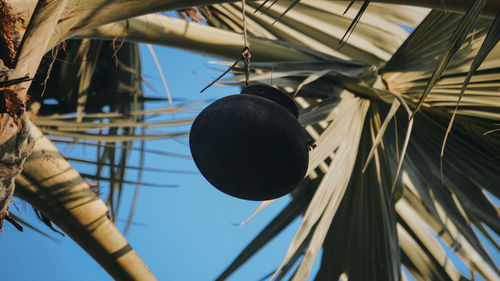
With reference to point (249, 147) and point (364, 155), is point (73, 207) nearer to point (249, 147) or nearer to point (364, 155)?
point (249, 147)

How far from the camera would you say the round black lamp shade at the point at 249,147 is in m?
0.88

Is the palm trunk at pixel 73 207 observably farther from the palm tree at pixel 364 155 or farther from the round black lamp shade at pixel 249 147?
the round black lamp shade at pixel 249 147

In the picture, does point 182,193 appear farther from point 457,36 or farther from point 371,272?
point 457,36

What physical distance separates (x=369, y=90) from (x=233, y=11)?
63cm

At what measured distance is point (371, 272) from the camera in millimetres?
1523

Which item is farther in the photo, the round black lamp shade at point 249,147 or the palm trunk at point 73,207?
the palm trunk at point 73,207

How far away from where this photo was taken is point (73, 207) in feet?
4.29

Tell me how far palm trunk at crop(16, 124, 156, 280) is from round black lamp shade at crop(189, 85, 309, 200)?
1.51 ft

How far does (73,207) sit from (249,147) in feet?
2.01

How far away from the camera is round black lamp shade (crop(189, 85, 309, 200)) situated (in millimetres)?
877

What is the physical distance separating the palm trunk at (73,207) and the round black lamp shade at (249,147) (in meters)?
0.46

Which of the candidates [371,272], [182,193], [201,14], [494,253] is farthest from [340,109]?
[182,193]

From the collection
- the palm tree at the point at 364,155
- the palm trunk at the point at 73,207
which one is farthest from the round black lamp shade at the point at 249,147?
the palm trunk at the point at 73,207

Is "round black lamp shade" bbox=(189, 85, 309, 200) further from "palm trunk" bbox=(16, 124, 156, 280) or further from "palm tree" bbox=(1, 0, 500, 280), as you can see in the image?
"palm trunk" bbox=(16, 124, 156, 280)
